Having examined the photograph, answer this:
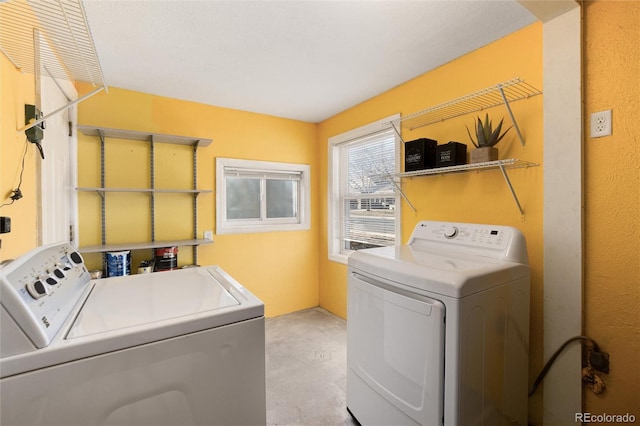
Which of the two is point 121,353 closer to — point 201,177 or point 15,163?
point 15,163

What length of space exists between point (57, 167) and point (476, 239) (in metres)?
2.78

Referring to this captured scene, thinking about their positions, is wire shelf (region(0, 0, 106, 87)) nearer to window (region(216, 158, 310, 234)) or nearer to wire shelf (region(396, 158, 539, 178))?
window (region(216, 158, 310, 234))

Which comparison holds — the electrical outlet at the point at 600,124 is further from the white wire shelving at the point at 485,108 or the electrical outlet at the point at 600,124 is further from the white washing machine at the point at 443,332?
the white washing machine at the point at 443,332

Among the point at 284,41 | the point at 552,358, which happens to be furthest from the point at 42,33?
the point at 552,358

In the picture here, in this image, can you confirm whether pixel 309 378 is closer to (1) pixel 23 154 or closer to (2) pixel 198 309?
(2) pixel 198 309

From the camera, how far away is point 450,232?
1.77 m

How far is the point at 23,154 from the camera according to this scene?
139cm

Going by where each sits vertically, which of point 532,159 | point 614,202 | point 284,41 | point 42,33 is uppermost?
point 284,41

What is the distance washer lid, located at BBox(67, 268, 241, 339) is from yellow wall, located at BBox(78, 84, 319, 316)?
1.49m

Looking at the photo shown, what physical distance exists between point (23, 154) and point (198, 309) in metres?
1.30

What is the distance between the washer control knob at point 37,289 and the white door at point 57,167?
1.08 m

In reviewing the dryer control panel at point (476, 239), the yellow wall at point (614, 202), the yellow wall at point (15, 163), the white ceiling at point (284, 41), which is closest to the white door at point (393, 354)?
the dryer control panel at point (476, 239)

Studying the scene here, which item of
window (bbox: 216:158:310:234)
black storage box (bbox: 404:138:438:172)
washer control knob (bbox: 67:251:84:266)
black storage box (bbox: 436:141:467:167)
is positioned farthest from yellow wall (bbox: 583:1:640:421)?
window (bbox: 216:158:310:234)

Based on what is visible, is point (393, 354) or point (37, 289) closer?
point (37, 289)
